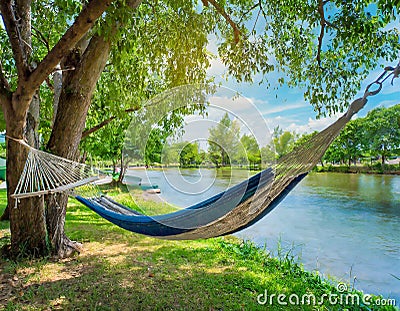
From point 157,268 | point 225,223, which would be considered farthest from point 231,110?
point 157,268

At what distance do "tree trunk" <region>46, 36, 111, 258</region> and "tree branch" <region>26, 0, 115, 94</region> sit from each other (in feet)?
0.98

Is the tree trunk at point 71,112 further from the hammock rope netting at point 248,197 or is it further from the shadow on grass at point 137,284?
the hammock rope netting at point 248,197

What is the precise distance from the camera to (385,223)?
640 centimetres

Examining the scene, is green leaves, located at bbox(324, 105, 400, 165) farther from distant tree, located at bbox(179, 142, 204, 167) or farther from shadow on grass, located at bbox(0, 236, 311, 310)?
shadow on grass, located at bbox(0, 236, 311, 310)

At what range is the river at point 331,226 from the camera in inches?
103

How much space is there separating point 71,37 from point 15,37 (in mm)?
538

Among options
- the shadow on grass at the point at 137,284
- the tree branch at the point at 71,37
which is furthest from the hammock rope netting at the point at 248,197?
the tree branch at the point at 71,37

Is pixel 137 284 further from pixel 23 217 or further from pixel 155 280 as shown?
pixel 23 217

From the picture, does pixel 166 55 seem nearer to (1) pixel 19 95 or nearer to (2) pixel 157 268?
(1) pixel 19 95

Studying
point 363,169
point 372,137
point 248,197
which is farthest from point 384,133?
point 248,197

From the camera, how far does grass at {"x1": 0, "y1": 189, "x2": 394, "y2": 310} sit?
1.68 meters

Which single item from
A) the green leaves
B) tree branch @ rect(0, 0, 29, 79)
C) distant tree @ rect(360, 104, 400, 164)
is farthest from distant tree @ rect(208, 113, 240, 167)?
distant tree @ rect(360, 104, 400, 164)

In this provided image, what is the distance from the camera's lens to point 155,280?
200 cm

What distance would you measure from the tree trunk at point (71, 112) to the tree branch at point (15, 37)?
0.30 meters
